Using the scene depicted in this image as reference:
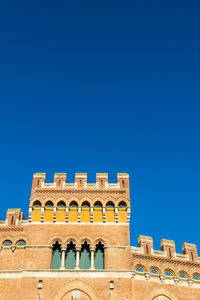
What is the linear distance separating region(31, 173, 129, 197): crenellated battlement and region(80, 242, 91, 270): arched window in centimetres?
486

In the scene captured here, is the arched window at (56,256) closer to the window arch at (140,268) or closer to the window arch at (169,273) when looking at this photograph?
the window arch at (140,268)

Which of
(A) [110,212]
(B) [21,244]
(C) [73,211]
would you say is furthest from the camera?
(A) [110,212]

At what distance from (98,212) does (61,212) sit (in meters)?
3.07

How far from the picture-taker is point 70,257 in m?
29.9

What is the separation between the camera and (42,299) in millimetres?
27750

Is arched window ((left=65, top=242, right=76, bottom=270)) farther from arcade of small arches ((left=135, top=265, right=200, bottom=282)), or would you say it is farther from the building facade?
arcade of small arches ((left=135, top=265, right=200, bottom=282))

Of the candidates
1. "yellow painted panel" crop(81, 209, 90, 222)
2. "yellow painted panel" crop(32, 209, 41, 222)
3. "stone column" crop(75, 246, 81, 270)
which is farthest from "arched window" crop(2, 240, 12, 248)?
"yellow painted panel" crop(81, 209, 90, 222)

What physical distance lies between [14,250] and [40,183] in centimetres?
597

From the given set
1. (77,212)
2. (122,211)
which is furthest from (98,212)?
(122,211)

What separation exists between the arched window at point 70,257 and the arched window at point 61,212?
7.32 ft

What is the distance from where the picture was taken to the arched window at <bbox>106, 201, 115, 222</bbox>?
104ft

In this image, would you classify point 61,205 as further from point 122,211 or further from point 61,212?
point 122,211

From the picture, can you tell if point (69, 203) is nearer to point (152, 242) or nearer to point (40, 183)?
point (40, 183)

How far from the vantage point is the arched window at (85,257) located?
29556 mm
